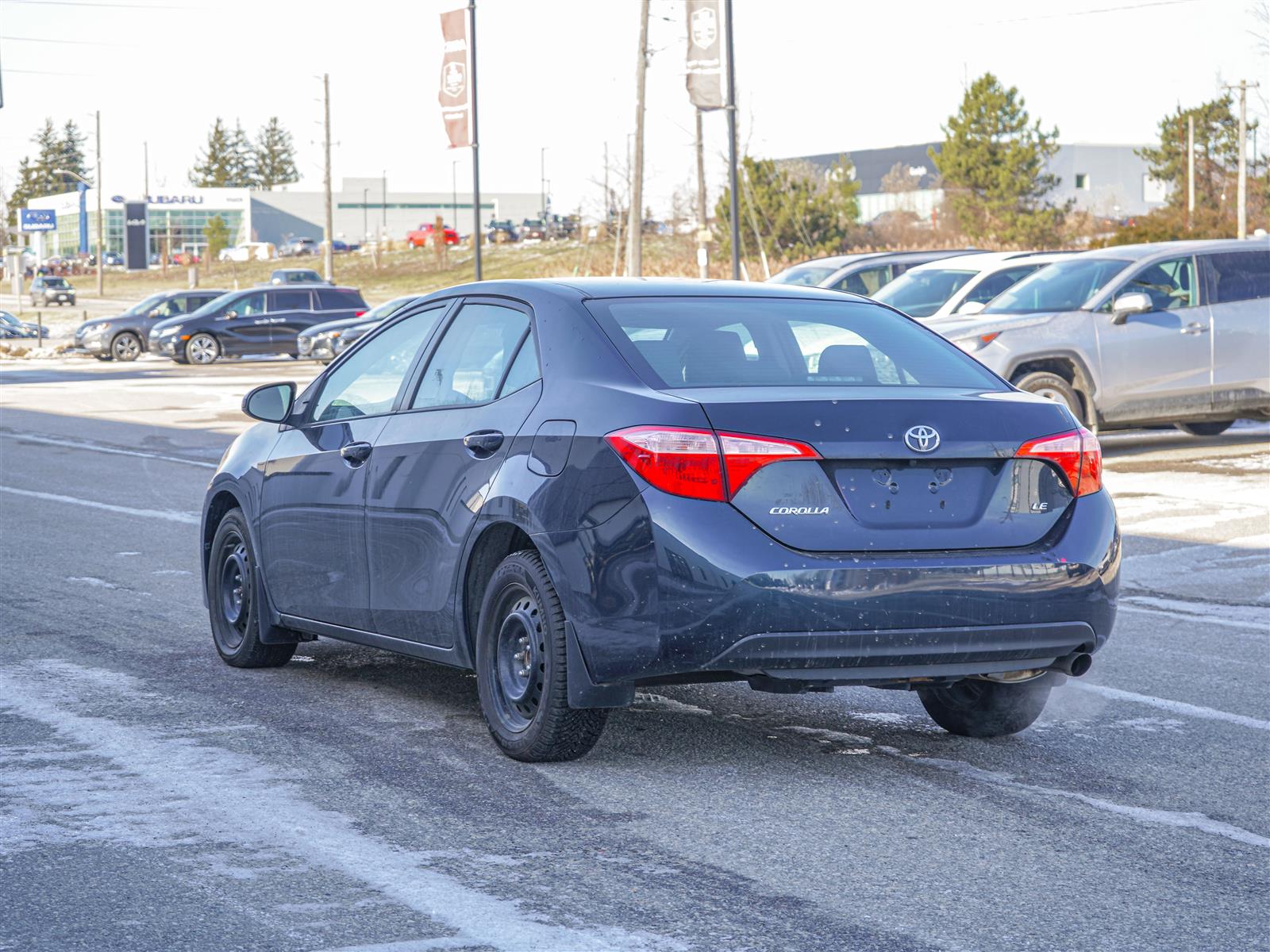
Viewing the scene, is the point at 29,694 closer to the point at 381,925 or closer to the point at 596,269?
the point at 381,925

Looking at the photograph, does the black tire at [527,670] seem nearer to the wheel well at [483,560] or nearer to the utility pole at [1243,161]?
the wheel well at [483,560]

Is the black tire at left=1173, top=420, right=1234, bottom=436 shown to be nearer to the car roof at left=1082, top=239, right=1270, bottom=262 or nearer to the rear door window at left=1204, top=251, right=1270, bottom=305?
the rear door window at left=1204, top=251, right=1270, bottom=305

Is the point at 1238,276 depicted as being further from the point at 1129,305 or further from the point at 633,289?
the point at 633,289

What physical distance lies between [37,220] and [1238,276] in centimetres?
11485

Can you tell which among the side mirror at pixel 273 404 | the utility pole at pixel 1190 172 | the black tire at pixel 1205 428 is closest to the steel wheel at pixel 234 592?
the side mirror at pixel 273 404

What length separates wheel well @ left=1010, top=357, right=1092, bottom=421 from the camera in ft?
51.0

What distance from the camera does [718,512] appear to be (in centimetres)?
495

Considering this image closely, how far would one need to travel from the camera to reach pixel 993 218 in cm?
6888

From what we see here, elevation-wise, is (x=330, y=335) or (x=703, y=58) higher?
(x=703, y=58)

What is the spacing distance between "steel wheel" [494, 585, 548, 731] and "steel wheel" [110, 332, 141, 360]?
37.6 metres

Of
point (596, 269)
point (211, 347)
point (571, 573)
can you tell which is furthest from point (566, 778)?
point (596, 269)

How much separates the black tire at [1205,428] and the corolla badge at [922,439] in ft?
43.0

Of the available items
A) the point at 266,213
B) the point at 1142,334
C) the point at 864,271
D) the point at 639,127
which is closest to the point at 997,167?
the point at 639,127

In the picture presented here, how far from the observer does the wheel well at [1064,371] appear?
15.5 m
